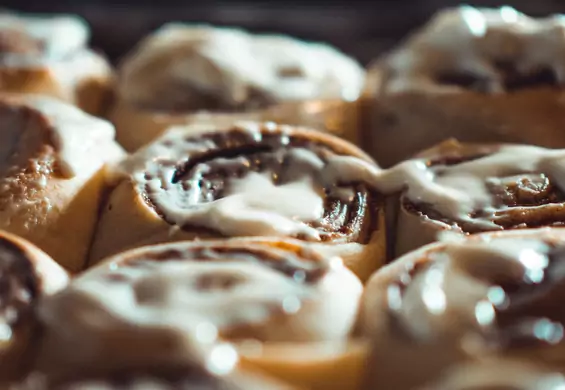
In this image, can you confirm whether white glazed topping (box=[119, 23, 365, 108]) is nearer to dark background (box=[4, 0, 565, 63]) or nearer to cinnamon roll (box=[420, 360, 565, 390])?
dark background (box=[4, 0, 565, 63])

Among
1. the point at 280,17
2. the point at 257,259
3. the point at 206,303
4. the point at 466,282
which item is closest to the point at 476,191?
the point at 466,282

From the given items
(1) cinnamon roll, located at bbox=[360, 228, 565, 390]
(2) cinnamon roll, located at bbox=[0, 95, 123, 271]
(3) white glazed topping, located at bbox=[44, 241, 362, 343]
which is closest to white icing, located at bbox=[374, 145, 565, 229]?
(1) cinnamon roll, located at bbox=[360, 228, 565, 390]

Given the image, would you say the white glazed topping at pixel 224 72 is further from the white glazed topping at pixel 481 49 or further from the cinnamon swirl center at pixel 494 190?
the cinnamon swirl center at pixel 494 190

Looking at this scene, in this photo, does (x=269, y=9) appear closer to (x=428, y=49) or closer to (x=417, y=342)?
(x=428, y=49)

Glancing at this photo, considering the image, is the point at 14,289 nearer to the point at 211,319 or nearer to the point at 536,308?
the point at 211,319

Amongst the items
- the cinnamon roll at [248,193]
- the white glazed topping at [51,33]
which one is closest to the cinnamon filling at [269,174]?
the cinnamon roll at [248,193]

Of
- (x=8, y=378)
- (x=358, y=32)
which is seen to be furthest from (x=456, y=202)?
(x=358, y=32)
